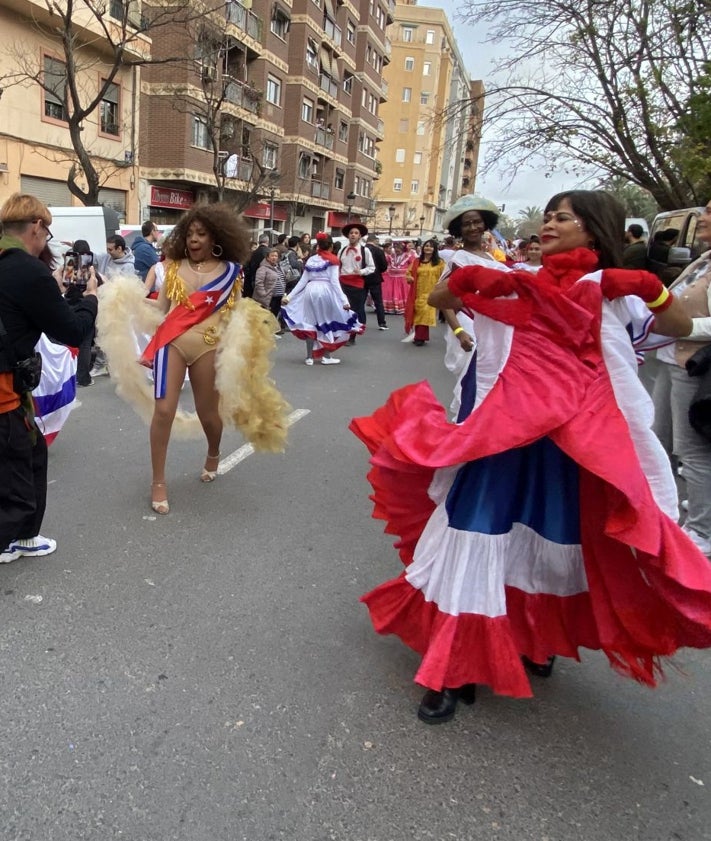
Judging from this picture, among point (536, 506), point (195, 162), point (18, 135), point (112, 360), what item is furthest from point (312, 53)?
point (536, 506)

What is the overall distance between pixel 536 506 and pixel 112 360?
10.4 feet

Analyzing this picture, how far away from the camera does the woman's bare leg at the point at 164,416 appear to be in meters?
4.11

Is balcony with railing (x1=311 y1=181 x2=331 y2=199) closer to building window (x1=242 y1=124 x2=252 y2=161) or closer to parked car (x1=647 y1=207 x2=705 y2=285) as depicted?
building window (x1=242 y1=124 x2=252 y2=161)

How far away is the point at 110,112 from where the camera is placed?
22.3 m

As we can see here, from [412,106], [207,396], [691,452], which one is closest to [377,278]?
[207,396]

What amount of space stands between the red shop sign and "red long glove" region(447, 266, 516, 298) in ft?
86.2

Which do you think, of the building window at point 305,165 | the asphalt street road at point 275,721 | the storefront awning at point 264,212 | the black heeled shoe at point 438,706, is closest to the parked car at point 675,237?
the asphalt street road at point 275,721

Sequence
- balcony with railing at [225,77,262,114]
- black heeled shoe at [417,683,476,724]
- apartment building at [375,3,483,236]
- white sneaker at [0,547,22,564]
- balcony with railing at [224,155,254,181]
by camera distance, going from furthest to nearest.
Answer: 1. apartment building at [375,3,483,236]
2. balcony with railing at [224,155,254,181]
3. balcony with railing at [225,77,262,114]
4. white sneaker at [0,547,22,564]
5. black heeled shoe at [417,683,476,724]

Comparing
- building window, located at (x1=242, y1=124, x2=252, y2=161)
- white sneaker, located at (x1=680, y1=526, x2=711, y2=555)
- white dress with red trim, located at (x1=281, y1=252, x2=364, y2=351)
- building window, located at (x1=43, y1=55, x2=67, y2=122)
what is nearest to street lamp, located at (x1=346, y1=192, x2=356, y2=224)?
building window, located at (x1=242, y1=124, x2=252, y2=161)

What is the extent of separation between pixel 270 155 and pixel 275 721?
117ft

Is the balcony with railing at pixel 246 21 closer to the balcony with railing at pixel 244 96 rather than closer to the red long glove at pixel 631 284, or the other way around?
the balcony with railing at pixel 244 96

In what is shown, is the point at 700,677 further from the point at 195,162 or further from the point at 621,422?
the point at 195,162

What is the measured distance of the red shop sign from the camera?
1035 inches

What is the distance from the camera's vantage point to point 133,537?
381 centimetres
